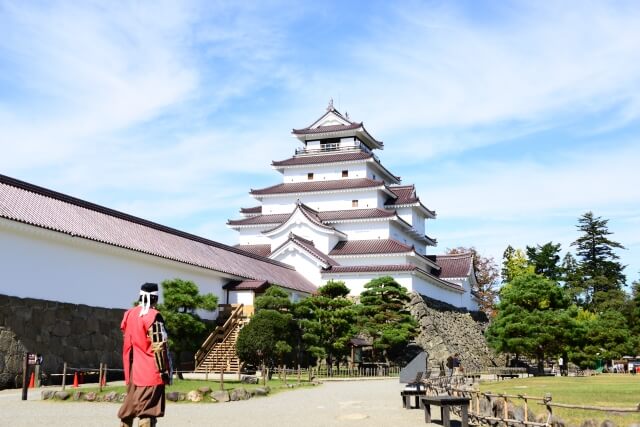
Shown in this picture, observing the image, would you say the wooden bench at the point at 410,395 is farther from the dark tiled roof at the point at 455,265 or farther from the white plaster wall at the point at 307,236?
the dark tiled roof at the point at 455,265

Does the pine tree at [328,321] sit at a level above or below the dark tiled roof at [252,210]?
below

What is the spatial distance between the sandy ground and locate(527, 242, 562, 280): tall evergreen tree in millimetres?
54729

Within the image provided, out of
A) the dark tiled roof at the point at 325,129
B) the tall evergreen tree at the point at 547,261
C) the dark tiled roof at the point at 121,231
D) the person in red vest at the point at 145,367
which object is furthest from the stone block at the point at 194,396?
the tall evergreen tree at the point at 547,261

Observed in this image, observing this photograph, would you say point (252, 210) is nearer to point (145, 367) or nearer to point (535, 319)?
point (535, 319)

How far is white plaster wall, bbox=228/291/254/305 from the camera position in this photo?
33.1 meters

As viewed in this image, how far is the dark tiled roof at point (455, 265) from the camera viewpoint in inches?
2046

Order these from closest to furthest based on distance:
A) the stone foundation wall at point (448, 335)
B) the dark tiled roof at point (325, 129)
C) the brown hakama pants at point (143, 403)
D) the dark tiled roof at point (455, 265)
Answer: the brown hakama pants at point (143, 403) < the stone foundation wall at point (448, 335) < the dark tiled roof at point (325, 129) < the dark tiled roof at point (455, 265)

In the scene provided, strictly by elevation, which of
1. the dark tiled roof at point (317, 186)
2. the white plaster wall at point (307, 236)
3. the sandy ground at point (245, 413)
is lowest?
the sandy ground at point (245, 413)

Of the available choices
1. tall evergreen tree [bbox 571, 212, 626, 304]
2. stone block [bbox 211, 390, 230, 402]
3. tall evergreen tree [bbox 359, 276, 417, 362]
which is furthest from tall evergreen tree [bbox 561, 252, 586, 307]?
stone block [bbox 211, 390, 230, 402]

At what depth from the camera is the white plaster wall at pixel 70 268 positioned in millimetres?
21391

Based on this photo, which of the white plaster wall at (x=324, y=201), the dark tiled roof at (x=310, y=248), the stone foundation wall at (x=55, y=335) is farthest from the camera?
the white plaster wall at (x=324, y=201)

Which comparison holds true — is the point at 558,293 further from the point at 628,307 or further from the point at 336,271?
the point at 628,307

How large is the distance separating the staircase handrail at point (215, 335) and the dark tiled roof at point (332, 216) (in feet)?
53.9

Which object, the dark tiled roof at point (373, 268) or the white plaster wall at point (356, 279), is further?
the white plaster wall at point (356, 279)
